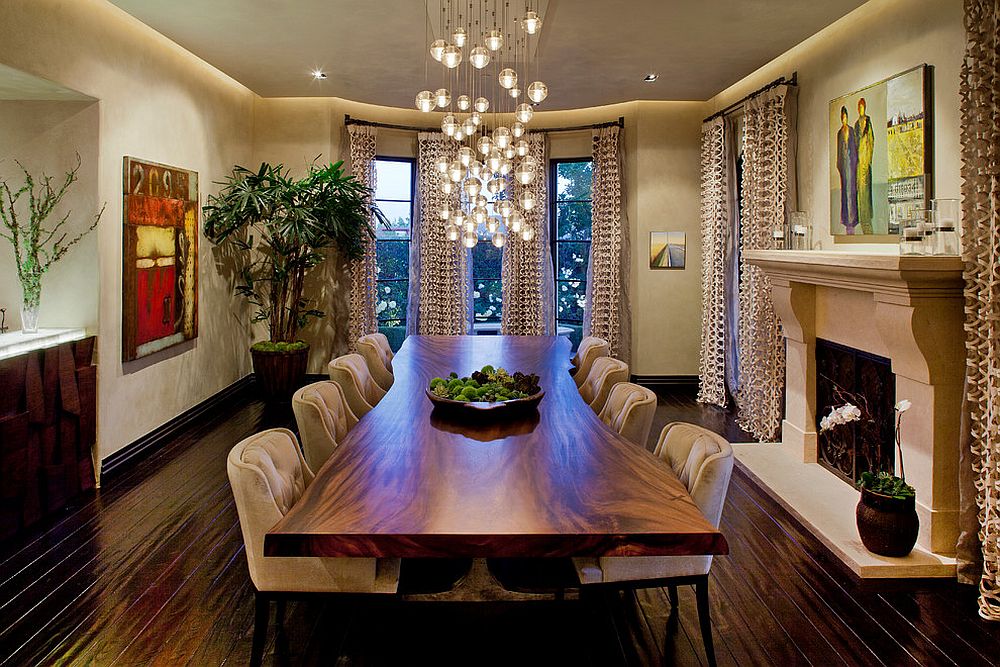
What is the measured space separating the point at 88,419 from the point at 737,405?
5.61 meters

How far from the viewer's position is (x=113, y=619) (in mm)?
3041

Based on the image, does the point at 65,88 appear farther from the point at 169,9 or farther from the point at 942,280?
the point at 942,280

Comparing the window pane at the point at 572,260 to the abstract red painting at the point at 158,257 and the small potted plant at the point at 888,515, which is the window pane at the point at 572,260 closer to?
the abstract red painting at the point at 158,257

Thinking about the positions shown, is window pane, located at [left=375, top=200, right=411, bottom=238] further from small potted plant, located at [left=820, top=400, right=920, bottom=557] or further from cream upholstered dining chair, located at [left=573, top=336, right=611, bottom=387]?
small potted plant, located at [left=820, top=400, right=920, bottom=557]

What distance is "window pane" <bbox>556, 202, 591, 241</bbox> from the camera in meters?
8.89

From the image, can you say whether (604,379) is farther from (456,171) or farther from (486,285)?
(486,285)

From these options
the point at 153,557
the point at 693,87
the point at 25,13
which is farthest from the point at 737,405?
the point at 25,13

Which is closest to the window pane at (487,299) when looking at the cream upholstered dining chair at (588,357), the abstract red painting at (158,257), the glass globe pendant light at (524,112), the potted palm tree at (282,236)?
the potted palm tree at (282,236)

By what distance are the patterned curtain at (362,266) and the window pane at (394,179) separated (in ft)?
1.55

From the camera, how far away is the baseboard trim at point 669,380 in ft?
27.4

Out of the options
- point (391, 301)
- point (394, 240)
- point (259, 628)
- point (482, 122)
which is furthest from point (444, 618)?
point (394, 240)

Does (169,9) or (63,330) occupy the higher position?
(169,9)

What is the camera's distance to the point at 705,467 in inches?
101

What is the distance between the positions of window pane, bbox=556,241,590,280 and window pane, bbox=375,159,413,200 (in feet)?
6.40
